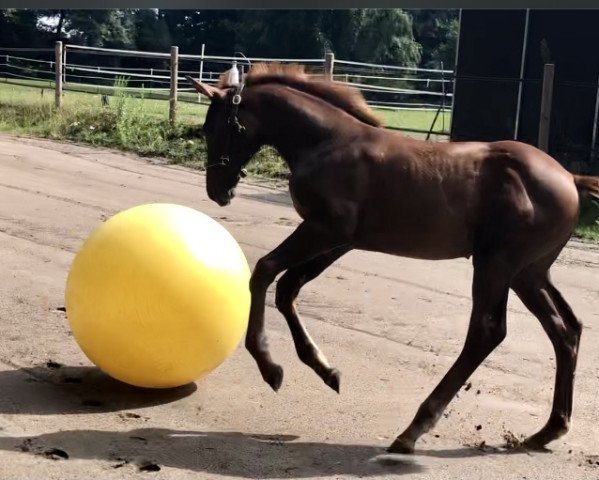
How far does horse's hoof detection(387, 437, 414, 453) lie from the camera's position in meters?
4.91

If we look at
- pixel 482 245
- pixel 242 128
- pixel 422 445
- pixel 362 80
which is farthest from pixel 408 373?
pixel 362 80

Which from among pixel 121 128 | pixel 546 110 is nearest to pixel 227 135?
pixel 546 110

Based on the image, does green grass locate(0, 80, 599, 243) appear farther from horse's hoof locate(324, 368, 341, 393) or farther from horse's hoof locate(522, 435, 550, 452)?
horse's hoof locate(522, 435, 550, 452)

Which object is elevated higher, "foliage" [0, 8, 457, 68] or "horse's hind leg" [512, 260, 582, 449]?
"foliage" [0, 8, 457, 68]

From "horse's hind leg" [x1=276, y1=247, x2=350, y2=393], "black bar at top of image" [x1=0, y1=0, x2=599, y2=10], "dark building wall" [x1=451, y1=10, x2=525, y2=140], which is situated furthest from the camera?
"dark building wall" [x1=451, y1=10, x2=525, y2=140]

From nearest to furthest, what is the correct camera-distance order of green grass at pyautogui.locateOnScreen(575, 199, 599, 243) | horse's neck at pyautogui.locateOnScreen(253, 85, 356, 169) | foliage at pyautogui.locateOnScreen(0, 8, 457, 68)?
horse's neck at pyautogui.locateOnScreen(253, 85, 356, 169) → green grass at pyautogui.locateOnScreen(575, 199, 599, 243) → foliage at pyautogui.locateOnScreen(0, 8, 457, 68)

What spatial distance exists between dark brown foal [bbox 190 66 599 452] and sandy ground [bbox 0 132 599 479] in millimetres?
337

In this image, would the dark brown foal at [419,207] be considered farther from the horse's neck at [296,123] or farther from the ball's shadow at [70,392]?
the ball's shadow at [70,392]

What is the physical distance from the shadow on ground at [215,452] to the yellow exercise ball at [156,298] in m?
0.50

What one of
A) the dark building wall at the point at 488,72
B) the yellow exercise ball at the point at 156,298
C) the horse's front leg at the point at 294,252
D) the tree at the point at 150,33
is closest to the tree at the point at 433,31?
the tree at the point at 150,33

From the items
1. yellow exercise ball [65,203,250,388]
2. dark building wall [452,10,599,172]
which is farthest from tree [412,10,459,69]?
yellow exercise ball [65,203,250,388]

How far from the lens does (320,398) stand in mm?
5828

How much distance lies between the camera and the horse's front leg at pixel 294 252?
4914mm

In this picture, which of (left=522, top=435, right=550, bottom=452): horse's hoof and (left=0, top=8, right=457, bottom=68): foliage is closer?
(left=522, top=435, right=550, bottom=452): horse's hoof
